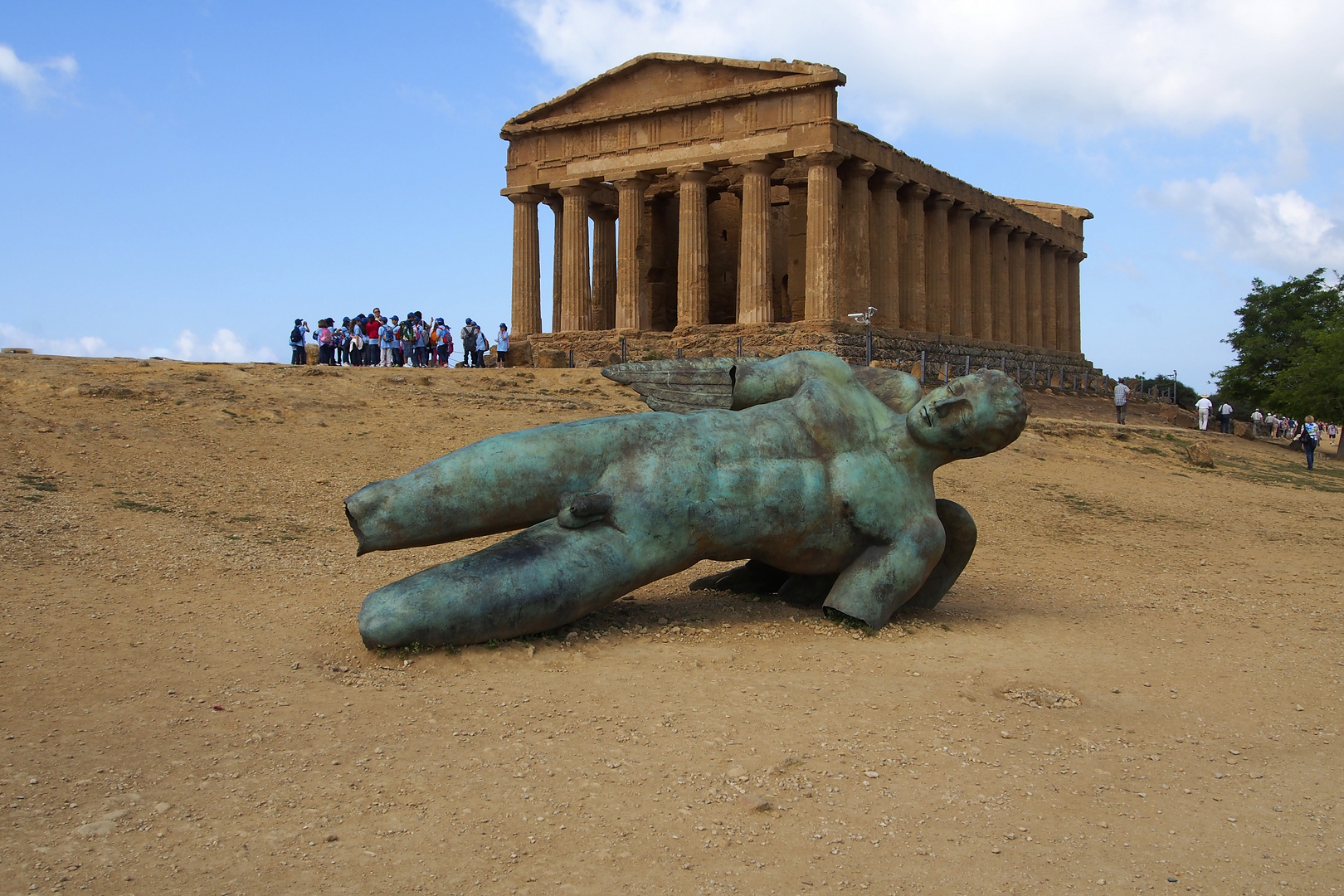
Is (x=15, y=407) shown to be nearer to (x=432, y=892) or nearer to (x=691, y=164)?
(x=432, y=892)

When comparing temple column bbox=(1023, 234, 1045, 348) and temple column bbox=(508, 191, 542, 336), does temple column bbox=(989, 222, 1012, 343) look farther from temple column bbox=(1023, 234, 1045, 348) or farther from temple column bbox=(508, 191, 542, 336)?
temple column bbox=(508, 191, 542, 336)

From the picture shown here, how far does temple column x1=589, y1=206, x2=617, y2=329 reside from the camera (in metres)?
33.8

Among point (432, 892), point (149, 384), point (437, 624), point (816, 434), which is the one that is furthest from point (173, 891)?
point (149, 384)

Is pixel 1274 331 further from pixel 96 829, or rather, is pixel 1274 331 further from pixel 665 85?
pixel 96 829

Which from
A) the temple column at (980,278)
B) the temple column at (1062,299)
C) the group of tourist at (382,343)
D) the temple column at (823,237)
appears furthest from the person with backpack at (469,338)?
the temple column at (1062,299)

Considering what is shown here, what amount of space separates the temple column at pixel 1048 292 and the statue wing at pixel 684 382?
3874cm

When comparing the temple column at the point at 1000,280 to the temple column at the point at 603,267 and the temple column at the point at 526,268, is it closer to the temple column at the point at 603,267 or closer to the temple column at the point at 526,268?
the temple column at the point at 603,267

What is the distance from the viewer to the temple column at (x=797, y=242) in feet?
102

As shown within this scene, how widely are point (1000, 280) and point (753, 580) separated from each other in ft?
110

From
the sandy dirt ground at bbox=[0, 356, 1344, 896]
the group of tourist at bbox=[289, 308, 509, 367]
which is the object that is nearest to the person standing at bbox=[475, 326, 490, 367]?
the group of tourist at bbox=[289, 308, 509, 367]

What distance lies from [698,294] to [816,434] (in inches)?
942

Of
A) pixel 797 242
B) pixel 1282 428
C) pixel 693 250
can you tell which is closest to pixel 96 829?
pixel 693 250

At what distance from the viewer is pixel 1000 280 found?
124 feet

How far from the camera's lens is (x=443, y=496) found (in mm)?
5168
